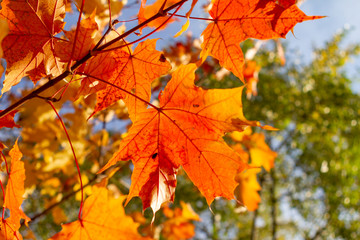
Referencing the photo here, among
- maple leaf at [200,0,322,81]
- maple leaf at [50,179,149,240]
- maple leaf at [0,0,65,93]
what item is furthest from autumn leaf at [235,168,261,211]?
maple leaf at [0,0,65,93]

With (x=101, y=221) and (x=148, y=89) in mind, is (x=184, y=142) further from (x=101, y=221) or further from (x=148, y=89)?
(x=101, y=221)

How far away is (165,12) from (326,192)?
5.77m

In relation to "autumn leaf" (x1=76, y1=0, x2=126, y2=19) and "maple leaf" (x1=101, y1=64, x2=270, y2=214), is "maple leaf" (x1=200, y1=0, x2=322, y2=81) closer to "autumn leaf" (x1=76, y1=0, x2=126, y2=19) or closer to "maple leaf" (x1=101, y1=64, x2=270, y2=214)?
"maple leaf" (x1=101, y1=64, x2=270, y2=214)

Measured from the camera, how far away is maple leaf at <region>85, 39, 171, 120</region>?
2.26ft

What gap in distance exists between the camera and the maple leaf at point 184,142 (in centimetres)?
63

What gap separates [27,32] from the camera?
590 millimetres

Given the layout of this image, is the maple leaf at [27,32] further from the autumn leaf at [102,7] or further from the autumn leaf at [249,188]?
the autumn leaf at [249,188]

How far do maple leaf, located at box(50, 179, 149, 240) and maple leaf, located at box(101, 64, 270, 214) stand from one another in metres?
0.12

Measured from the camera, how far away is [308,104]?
219 inches

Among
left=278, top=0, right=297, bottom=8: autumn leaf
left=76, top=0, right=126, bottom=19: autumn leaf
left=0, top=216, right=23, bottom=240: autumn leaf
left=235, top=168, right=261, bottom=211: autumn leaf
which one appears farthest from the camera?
left=235, top=168, right=261, bottom=211: autumn leaf

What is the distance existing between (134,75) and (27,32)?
230 millimetres

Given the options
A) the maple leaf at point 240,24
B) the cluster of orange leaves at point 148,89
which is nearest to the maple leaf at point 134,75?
the cluster of orange leaves at point 148,89

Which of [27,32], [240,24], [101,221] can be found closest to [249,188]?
[101,221]

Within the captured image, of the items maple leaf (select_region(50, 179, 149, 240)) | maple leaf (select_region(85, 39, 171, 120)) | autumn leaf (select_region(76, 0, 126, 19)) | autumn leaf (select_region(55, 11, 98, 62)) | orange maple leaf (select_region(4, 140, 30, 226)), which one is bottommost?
maple leaf (select_region(50, 179, 149, 240))
